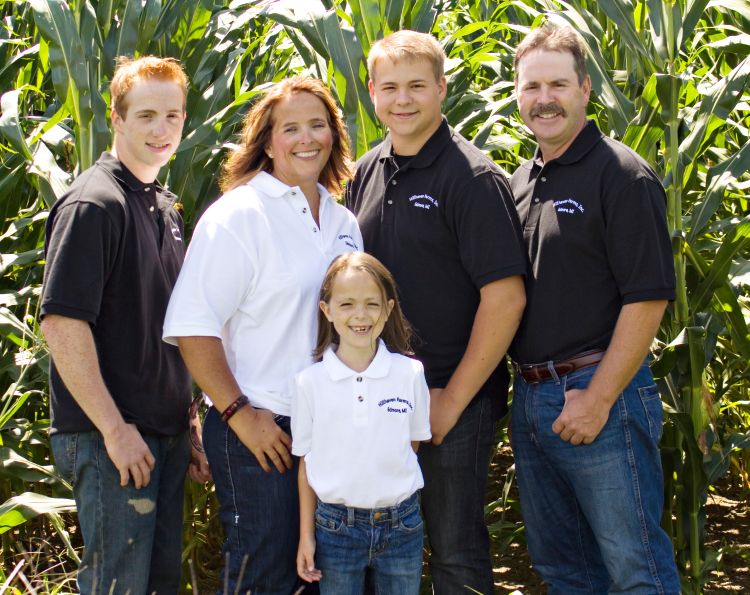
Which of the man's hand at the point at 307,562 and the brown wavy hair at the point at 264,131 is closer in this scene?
the man's hand at the point at 307,562

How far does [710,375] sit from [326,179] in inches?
92.3

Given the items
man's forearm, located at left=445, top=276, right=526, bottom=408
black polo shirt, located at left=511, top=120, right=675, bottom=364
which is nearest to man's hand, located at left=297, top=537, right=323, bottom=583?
man's forearm, located at left=445, top=276, right=526, bottom=408

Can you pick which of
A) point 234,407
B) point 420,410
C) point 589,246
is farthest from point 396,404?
point 589,246

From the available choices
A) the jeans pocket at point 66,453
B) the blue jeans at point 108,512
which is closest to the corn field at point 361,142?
the blue jeans at point 108,512

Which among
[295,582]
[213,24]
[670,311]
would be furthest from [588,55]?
[295,582]

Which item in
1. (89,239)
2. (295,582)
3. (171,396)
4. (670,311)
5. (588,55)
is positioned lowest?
(295,582)

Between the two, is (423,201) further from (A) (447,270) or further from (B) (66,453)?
(B) (66,453)

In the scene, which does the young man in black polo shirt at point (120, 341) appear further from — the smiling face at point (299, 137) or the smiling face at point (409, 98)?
the smiling face at point (409, 98)

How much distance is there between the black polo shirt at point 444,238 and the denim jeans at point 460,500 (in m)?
0.13

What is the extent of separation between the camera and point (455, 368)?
113 inches

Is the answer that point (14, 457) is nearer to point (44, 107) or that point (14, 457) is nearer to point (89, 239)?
point (89, 239)

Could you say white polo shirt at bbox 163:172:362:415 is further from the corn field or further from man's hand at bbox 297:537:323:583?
the corn field

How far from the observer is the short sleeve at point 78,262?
2434 mm

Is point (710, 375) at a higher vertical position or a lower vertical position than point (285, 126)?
lower
